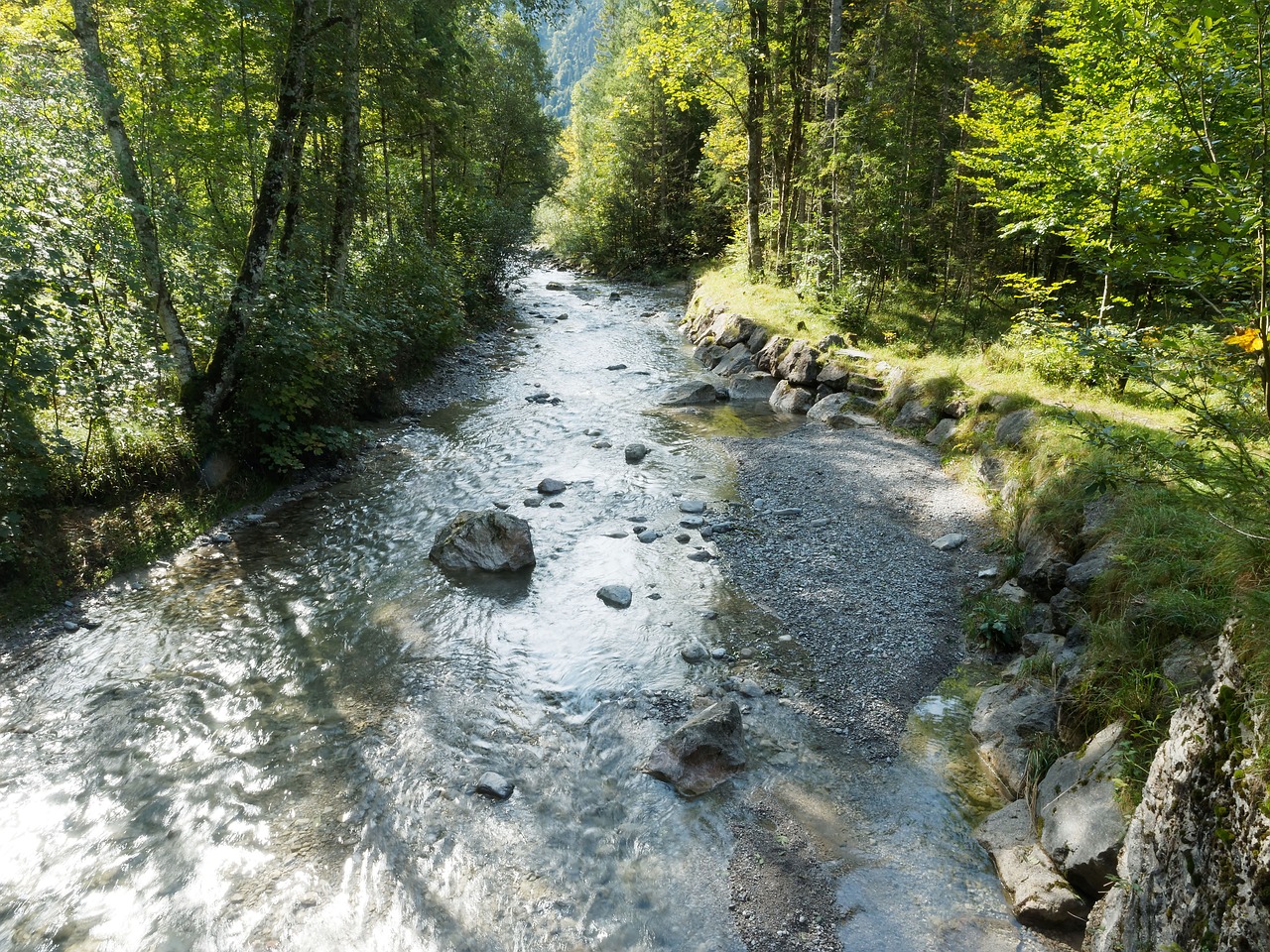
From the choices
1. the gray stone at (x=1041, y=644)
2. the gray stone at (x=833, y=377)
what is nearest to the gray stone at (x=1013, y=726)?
the gray stone at (x=1041, y=644)

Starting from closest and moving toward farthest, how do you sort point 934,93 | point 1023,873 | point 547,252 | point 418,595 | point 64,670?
point 1023,873 → point 64,670 → point 418,595 → point 934,93 → point 547,252

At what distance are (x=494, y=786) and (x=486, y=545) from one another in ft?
13.3

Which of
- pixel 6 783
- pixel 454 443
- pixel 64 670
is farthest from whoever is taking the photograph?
pixel 454 443

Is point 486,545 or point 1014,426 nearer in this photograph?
point 486,545

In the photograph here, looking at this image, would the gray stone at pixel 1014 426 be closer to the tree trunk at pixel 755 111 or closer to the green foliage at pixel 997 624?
the green foliage at pixel 997 624

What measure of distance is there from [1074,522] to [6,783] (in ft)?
36.2

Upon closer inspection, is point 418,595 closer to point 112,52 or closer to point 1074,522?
point 1074,522

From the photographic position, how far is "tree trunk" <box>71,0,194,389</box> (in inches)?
339

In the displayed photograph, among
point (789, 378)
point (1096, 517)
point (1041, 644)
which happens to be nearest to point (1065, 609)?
point (1041, 644)

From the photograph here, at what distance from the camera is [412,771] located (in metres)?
6.12

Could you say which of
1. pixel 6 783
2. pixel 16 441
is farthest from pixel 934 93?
pixel 6 783

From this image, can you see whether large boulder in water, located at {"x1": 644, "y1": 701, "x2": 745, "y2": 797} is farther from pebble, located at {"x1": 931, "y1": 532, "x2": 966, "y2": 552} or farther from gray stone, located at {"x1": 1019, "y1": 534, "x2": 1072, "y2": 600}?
pebble, located at {"x1": 931, "y1": 532, "x2": 966, "y2": 552}

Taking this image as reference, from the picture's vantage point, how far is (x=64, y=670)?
23.2 ft

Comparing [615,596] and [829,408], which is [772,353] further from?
[615,596]
